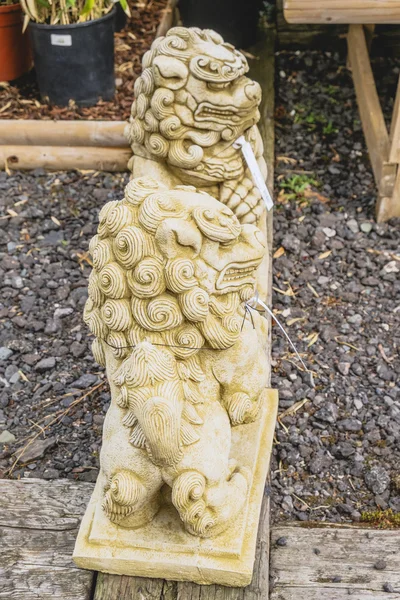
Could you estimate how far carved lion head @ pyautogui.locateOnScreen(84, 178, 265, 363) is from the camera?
1.96 metres

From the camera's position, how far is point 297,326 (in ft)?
11.6

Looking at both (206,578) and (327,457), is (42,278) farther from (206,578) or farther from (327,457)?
(206,578)

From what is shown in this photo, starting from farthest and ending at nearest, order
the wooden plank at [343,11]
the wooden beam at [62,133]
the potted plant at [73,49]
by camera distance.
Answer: the potted plant at [73,49], the wooden beam at [62,133], the wooden plank at [343,11]

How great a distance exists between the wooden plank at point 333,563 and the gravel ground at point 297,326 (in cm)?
30

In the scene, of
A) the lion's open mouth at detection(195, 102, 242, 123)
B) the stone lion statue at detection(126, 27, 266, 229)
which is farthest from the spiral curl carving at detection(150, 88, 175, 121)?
the lion's open mouth at detection(195, 102, 242, 123)

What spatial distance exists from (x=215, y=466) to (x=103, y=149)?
284cm

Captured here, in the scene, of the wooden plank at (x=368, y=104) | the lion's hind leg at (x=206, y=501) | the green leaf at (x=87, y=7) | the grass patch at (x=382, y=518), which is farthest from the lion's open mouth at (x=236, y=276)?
the green leaf at (x=87, y=7)

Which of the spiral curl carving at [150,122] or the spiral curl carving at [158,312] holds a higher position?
the spiral curl carving at [150,122]

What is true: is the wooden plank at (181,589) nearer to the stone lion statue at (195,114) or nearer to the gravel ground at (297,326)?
the gravel ground at (297,326)

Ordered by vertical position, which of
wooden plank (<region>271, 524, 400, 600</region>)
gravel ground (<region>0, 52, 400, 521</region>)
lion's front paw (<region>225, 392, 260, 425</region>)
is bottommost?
gravel ground (<region>0, 52, 400, 521</region>)

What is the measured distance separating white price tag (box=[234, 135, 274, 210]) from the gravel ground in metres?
0.72

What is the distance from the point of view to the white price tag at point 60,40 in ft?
15.5

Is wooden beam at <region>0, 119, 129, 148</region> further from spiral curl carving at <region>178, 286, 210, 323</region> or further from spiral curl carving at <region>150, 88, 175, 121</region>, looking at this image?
spiral curl carving at <region>178, 286, 210, 323</region>

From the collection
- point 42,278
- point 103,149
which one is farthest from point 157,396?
point 103,149
